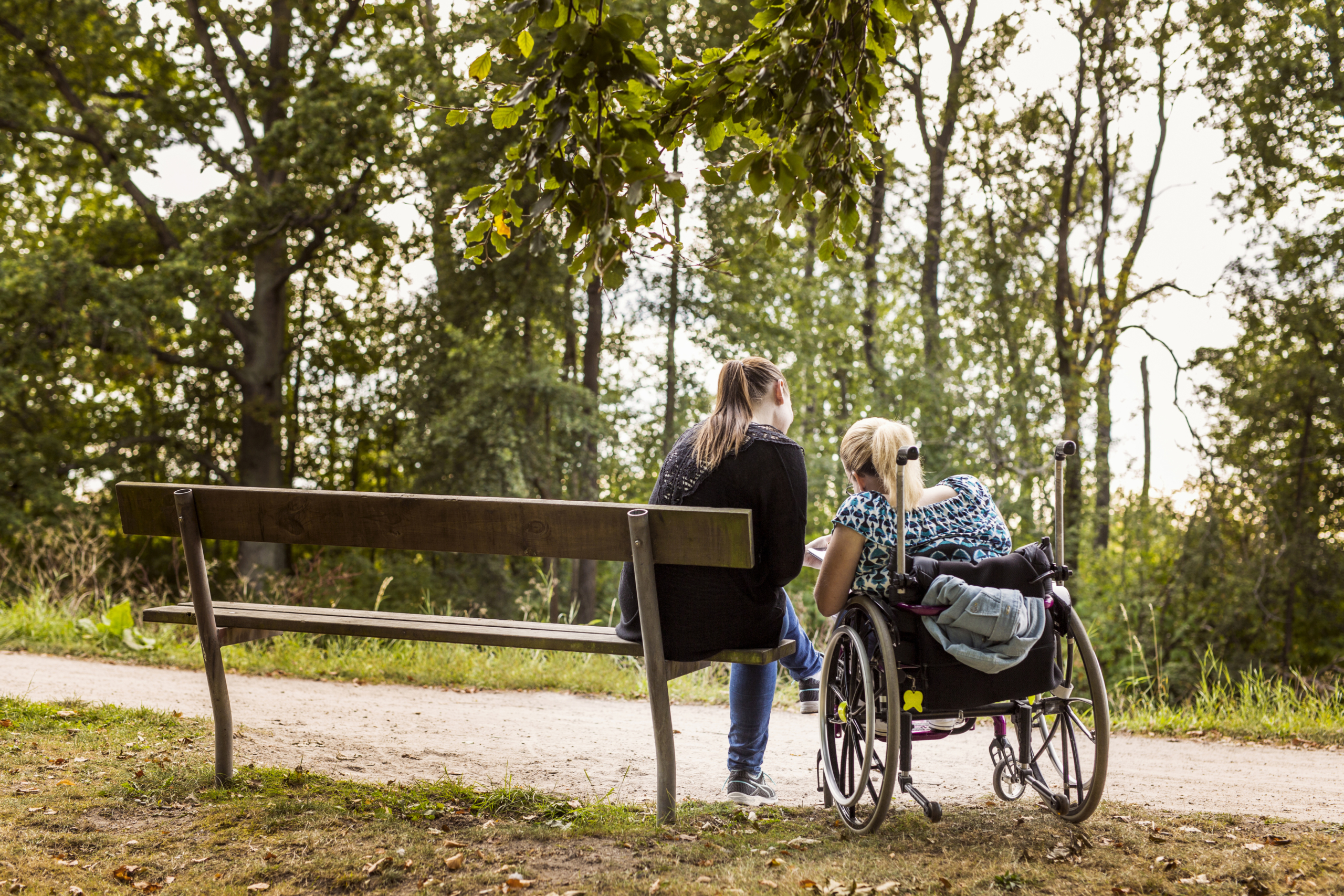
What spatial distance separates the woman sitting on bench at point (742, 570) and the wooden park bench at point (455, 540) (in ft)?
0.26

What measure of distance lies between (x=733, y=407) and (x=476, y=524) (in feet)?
3.28

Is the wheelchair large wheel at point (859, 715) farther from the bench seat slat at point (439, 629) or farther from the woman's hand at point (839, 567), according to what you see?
the bench seat slat at point (439, 629)

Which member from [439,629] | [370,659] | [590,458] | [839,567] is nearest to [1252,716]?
[839,567]

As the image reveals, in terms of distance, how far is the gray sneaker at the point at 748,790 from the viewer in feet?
12.1

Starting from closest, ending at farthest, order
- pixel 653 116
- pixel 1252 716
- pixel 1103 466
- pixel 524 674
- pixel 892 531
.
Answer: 1. pixel 653 116
2. pixel 892 531
3. pixel 1252 716
4. pixel 524 674
5. pixel 1103 466

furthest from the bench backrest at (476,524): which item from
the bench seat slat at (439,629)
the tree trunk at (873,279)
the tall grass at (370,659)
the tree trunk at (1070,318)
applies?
the tree trunk at (873,279)

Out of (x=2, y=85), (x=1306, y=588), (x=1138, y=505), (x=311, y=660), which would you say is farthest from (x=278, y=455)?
(x=1306, y=588)

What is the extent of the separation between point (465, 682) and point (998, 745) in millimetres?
3705

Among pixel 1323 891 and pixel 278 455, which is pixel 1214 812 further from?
pixel 278 455

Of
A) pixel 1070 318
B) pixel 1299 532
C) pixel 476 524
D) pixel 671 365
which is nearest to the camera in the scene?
pixel 476 524

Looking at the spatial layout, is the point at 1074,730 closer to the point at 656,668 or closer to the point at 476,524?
the point at 656,668

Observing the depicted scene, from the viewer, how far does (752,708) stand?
3.71m

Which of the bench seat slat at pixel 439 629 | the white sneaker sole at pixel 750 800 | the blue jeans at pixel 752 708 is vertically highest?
the bench seat slat at pixel 439 629

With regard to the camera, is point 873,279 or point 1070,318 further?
point 873,279
